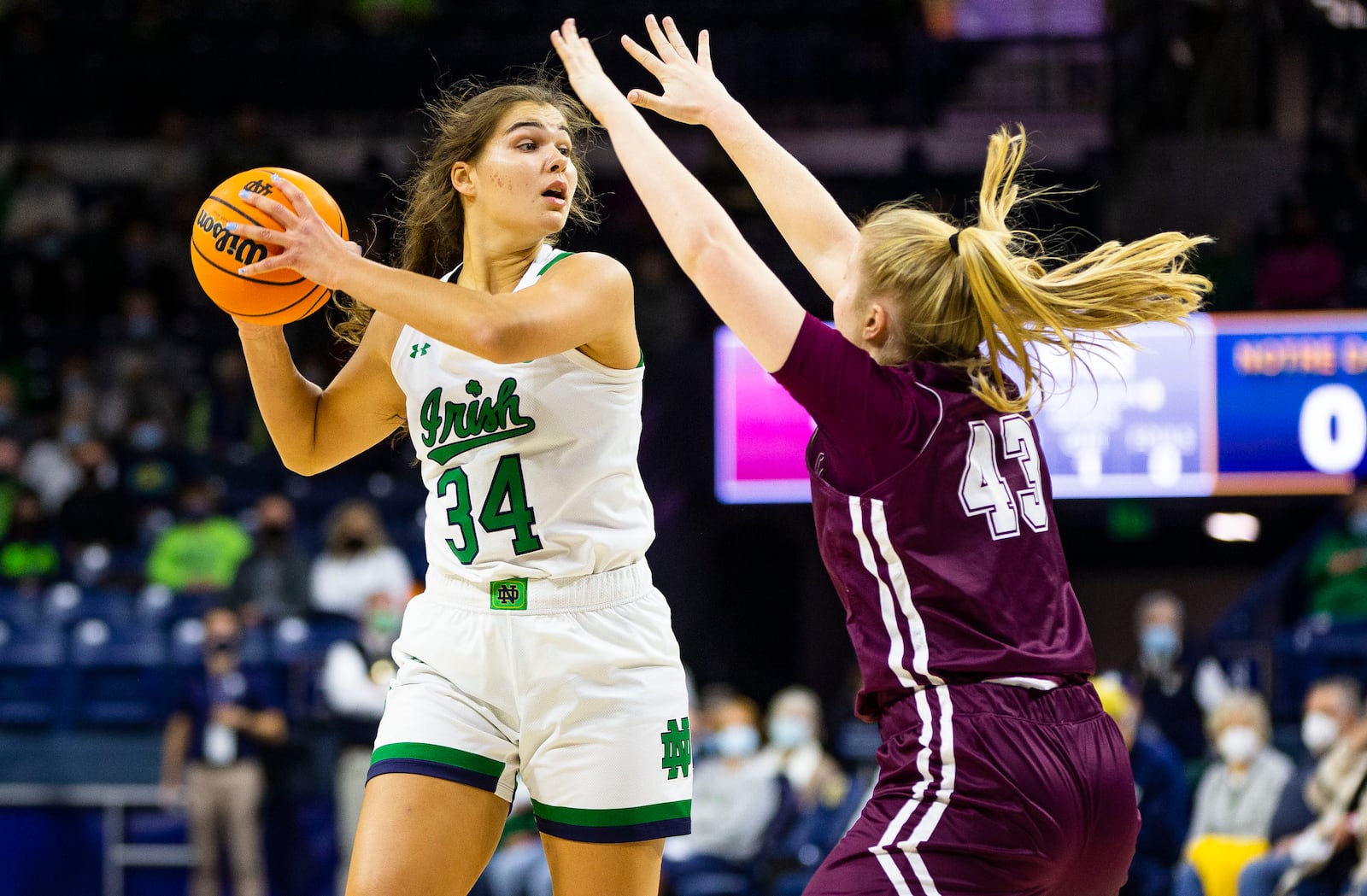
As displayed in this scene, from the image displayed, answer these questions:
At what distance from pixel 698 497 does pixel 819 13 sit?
4.80m

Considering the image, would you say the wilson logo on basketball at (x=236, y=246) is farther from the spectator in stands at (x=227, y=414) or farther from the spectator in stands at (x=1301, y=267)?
the spectator in stands at (x=227, y=414)

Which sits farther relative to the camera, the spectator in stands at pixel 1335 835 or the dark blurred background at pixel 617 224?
the dark blurred background at pixel 617 224

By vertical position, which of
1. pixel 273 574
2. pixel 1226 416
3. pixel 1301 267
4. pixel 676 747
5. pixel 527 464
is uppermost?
pixel 1301 267

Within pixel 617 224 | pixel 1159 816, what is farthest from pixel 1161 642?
pixel 617 224

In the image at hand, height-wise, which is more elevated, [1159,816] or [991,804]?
[991,804]

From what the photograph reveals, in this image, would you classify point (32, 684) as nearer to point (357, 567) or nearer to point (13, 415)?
point (357, 567)

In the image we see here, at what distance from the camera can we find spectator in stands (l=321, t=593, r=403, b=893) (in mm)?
8938

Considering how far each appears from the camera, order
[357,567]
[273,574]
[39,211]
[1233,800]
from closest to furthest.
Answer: [1233,800], [357,567], [273,574], [39,211]

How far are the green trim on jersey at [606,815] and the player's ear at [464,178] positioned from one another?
1.26 meters

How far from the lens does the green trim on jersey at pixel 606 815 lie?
10.2 ft

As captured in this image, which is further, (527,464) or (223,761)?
(223,761)

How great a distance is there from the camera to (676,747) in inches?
126

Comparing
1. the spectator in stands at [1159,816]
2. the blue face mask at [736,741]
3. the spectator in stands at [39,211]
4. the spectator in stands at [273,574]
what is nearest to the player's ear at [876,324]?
the spectator in stands at [1159,816]

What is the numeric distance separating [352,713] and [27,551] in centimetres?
334
